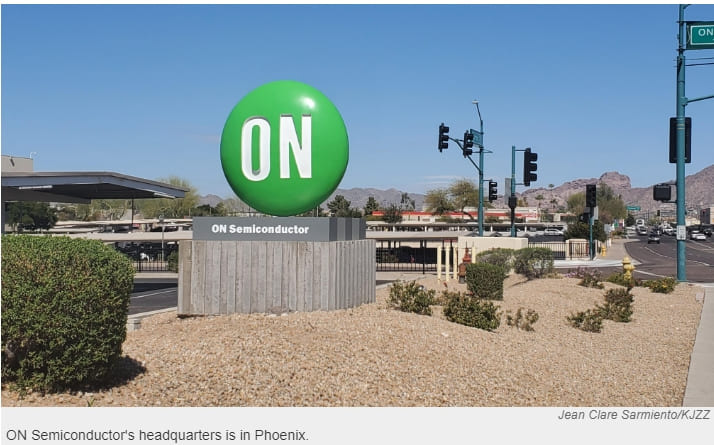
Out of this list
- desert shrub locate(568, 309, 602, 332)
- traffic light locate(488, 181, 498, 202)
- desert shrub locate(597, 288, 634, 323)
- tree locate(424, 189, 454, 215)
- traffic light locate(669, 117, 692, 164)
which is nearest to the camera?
desert shrub locate(568, 309, 602, 332)

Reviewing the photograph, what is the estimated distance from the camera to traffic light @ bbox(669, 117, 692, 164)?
2280cm

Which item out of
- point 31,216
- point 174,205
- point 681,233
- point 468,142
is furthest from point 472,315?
point 174,205

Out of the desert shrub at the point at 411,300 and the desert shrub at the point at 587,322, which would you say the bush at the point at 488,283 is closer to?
the desert shrub at the point at 587,322

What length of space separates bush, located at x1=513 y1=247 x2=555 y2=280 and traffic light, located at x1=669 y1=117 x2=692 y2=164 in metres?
5.35

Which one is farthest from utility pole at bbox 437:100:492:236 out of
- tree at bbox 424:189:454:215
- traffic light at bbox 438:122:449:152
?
tree at bbox 424:189:454:215

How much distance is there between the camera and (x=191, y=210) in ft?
382

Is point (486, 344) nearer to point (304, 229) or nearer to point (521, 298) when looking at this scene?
point (304, 229)

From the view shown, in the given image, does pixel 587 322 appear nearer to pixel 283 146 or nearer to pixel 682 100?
pixel 283 146

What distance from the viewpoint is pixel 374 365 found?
8430mm

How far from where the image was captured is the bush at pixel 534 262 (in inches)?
891

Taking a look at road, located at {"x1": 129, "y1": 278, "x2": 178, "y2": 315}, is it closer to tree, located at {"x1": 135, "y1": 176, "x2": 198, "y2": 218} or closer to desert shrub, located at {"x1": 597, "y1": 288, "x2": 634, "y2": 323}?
desert shrub, located at {"x1": 597, "y1": 288, "x2": 634, "y2": 323}

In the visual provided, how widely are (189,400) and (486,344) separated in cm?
512

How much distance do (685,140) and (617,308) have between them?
1016 cm
